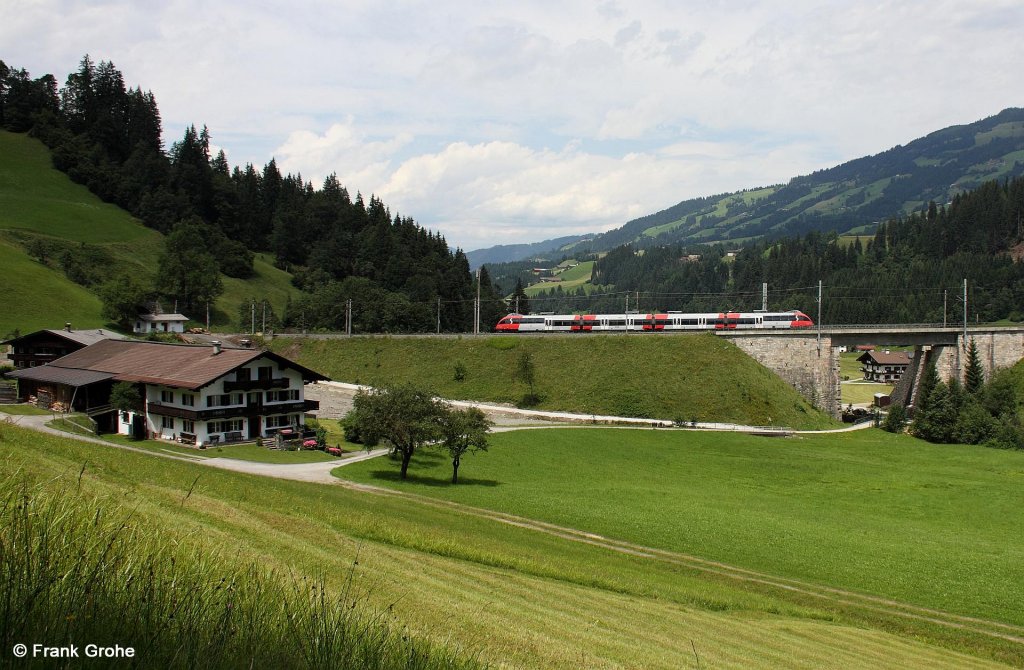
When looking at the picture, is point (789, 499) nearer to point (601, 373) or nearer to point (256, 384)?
point (601, 373)

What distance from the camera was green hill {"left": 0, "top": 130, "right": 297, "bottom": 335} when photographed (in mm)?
89875

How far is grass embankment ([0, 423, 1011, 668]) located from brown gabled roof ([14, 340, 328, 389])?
26262 mm

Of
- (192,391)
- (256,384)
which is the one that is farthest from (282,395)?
(192,391)

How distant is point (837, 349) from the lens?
254 feet

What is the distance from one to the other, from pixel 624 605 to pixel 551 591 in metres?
1.85

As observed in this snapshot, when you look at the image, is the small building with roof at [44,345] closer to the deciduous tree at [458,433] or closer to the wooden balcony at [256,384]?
the wooden balcony at [256,384]

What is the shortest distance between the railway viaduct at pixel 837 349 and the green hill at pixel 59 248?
8418 cm

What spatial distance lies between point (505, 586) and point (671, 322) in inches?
3118

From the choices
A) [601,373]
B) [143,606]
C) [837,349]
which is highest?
[837,349]

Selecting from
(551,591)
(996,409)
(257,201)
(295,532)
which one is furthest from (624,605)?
(257,201)

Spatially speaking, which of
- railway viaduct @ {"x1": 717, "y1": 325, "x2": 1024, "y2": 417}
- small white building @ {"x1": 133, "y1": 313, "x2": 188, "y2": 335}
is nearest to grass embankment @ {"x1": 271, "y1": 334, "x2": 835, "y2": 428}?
railway viaduct @ {"x1": 717, "y1": 325, "x2": 1024, "y2": 417}

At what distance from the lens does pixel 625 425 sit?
202ft

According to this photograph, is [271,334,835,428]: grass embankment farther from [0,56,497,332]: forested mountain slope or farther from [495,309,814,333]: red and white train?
[0,56,497,332]: forested mountain slope

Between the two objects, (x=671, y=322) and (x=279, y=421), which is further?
(x=671, y=322)
